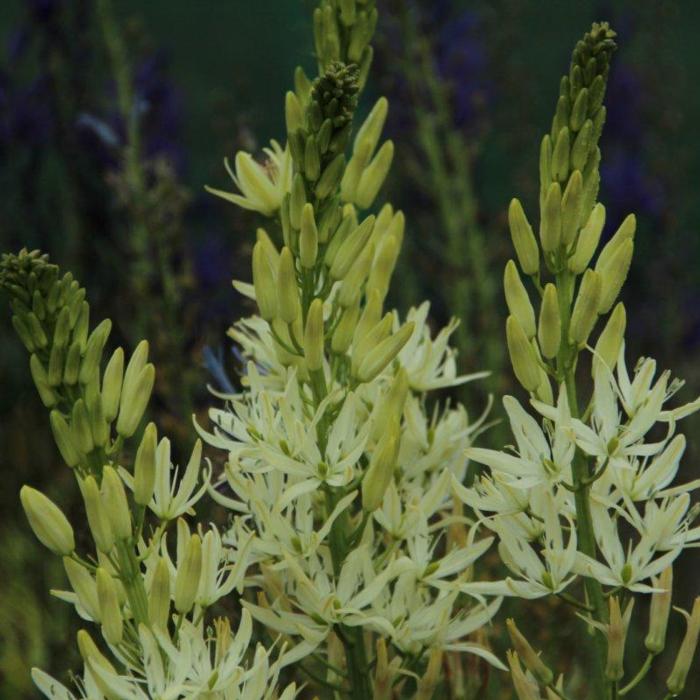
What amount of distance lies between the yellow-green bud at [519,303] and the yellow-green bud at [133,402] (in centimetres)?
26

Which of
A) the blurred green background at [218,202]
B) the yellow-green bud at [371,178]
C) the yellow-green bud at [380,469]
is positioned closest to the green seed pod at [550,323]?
the yellow-green bud at [380,469]

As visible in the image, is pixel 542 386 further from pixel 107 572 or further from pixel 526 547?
pixel 107 572

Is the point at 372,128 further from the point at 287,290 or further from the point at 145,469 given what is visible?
the point at 145,469

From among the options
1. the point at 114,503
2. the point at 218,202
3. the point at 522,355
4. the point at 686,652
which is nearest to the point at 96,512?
the point at 114,503

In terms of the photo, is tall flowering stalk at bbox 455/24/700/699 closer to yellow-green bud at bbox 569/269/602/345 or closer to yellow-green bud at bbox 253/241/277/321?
yellow-green bud at bbox 569/269/602/345

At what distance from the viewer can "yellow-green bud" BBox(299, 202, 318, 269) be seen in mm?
924

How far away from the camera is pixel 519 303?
3.01 ft

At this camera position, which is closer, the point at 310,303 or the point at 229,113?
the point at 310,303

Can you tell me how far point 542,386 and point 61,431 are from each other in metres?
0.33

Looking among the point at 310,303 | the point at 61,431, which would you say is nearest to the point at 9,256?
the point at 61,431

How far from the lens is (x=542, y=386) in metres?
0.91

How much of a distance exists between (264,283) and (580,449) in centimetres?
26

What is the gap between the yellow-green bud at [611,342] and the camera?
2.92 ft

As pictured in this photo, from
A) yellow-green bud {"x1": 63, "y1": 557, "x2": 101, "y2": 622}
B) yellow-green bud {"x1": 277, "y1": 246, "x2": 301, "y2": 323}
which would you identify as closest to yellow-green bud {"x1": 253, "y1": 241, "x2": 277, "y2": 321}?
yellow-green bud {"x1": 277, "y1": 246, "x2": 301, "y2": 323}
